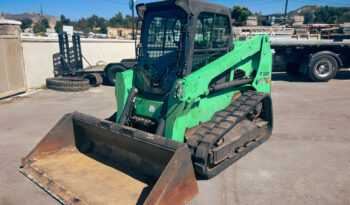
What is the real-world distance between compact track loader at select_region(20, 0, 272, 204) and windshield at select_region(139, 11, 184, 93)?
2 centimetres

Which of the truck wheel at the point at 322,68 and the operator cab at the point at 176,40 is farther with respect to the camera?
the truck wheel at the point at 322,68

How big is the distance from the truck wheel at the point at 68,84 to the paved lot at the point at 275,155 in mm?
1400

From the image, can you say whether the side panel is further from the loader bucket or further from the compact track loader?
the loader bucket

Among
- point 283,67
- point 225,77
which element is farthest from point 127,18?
point 225,77

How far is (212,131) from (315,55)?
9898 millimetres

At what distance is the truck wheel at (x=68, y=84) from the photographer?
418 inches

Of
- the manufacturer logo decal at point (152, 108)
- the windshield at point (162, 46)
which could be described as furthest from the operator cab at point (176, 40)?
the manufacturer logo decal at point (152, 108)

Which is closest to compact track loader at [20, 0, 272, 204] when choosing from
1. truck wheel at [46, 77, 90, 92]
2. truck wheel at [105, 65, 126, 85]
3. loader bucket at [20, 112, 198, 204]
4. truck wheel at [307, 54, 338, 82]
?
loader bucket at [20, 112, 198, 204]

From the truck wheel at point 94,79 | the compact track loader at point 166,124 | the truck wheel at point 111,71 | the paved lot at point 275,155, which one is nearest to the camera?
the compact track loader at point 166,124

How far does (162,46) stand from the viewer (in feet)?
15.0

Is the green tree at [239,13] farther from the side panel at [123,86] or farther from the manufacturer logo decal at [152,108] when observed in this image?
the manufacturer logo decal at [152,108]

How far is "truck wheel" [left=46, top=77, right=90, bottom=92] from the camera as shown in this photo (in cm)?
1061

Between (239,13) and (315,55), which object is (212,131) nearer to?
(315,55)

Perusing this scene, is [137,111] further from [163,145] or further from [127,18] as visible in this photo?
[127,18]
